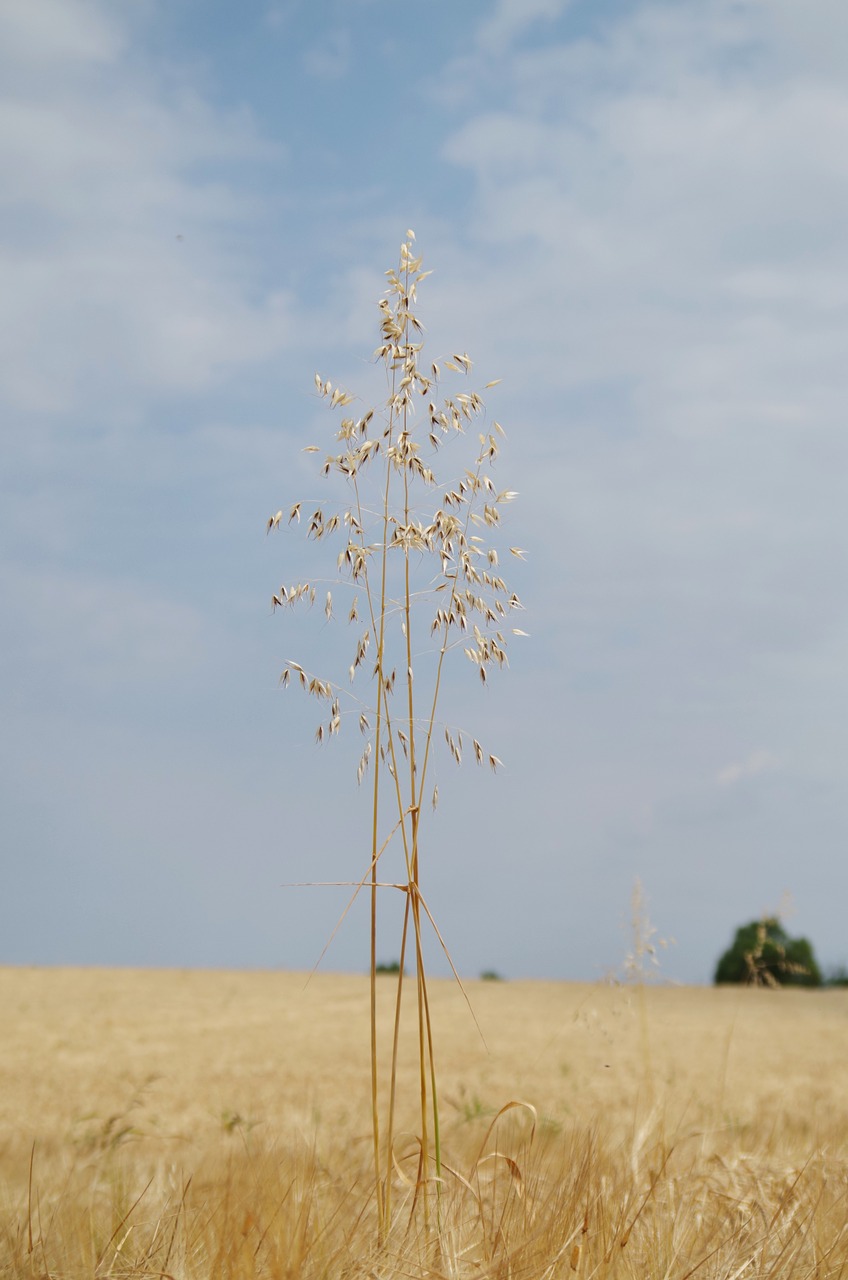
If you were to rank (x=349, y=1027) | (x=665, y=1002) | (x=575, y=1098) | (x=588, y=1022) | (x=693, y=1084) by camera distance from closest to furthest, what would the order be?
(x=588, y=1022), (x=575, y=1098), (x=693, y=1084), (x=349, y=1027), (x=665, y=1002)

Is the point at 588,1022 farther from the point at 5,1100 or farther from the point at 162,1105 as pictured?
the point at 5,1100

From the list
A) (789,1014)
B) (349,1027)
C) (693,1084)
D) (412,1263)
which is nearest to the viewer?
(412,1263)

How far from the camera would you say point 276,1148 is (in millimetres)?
3979

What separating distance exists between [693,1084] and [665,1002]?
228 inches

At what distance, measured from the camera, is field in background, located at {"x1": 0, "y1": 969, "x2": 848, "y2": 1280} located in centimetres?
278

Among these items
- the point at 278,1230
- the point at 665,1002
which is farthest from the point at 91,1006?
the point at 278,1230

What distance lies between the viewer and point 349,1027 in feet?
30.2

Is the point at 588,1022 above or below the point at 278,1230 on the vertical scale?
above

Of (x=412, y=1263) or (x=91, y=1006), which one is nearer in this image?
(x=412, y=1263)

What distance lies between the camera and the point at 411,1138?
3.94m

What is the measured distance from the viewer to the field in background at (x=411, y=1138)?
2775 mm

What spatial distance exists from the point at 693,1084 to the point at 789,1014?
205 inches

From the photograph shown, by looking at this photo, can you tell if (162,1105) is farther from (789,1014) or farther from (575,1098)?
(789,1014)

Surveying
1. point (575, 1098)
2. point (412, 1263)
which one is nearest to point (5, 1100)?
point (575, 1098)
